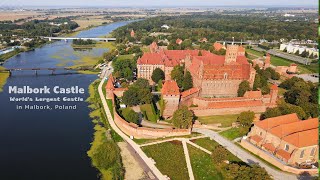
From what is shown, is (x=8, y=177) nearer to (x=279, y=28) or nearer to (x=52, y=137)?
(x=52, y=137)

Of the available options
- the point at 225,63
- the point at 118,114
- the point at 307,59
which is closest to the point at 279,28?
the point at 307,59

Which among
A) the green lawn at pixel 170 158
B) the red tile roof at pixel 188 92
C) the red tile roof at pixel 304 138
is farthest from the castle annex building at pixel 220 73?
the red tile roof at pixel 304 138

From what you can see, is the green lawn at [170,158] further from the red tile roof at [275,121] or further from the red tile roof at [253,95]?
the red tile roof at [253,95]

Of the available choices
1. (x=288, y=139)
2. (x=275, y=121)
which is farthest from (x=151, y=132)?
(x=288, y=139)

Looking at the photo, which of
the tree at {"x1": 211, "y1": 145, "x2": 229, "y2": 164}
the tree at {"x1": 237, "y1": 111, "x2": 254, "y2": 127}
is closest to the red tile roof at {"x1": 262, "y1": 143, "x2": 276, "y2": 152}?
the tree at {"x1": 237, "y1": 111, "x2": 254, "y2": 127}

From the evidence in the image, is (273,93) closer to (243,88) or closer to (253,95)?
(253,95)

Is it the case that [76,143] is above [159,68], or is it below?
below
